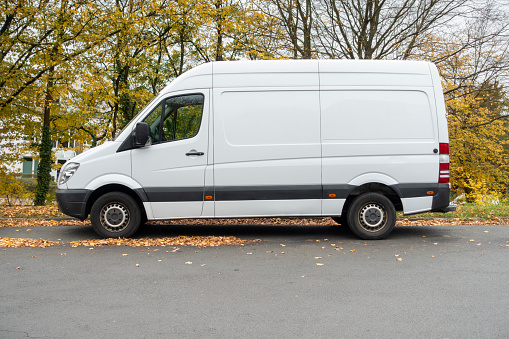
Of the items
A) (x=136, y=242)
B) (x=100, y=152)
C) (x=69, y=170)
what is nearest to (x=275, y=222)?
(x=136, y=242)

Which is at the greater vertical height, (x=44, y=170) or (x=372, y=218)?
(x=44, y=170)

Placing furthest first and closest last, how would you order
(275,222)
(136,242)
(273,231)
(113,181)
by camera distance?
(275,222)
(273,231)
(113,181)
(136,242)

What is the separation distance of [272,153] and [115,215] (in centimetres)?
273

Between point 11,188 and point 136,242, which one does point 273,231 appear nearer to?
point 136,242

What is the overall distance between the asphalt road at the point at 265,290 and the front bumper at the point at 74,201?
0.73m

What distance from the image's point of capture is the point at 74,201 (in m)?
7.24

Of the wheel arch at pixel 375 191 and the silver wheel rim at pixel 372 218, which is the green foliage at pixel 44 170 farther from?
the silver wheel rim at pixel 372 218

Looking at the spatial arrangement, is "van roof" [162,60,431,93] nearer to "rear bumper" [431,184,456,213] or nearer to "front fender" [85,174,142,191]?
"front fender" [85,174,142,191]

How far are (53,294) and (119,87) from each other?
16035 mm

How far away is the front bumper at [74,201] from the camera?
23.7 feet

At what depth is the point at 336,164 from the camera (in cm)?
724

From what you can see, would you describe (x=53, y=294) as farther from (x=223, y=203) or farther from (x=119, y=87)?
(x=119, y=87)

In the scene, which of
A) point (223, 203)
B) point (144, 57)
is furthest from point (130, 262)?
point (144, 57)

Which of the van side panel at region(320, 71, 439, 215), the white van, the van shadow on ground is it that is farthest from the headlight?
the van side panel at region(320, 71, 439, 215)
